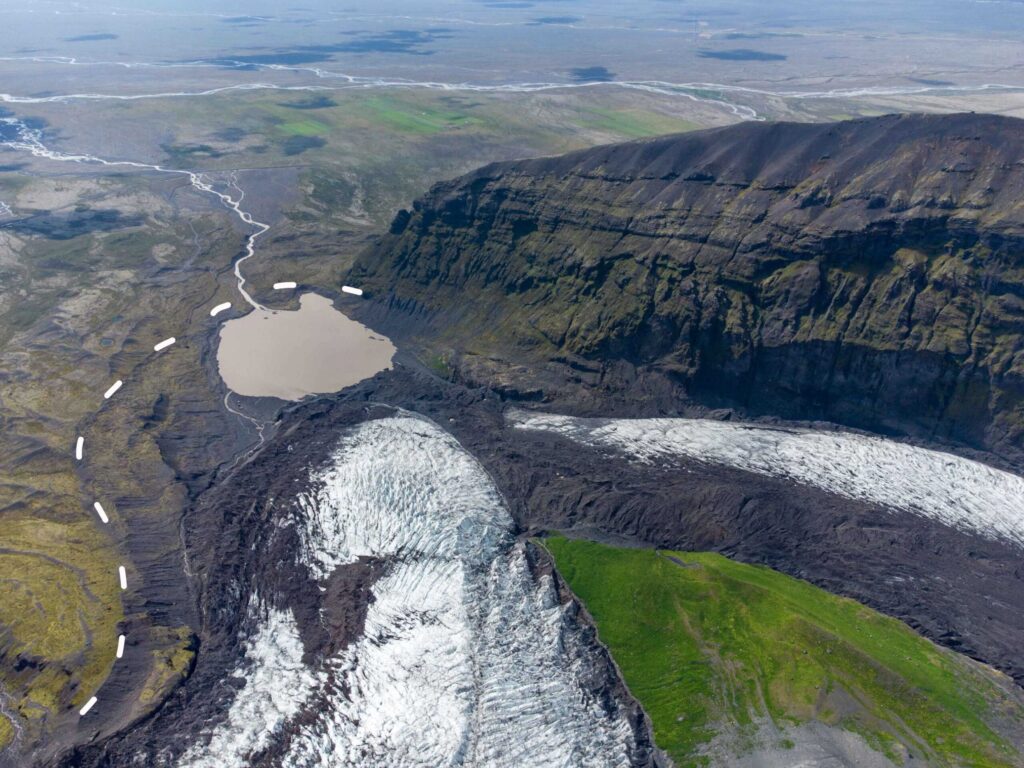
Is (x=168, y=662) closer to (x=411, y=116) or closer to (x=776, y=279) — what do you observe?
(x=776, y=279)

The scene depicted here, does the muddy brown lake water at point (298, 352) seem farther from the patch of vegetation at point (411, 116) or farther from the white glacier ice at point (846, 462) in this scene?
the patch of vegetation at point (411, 116)

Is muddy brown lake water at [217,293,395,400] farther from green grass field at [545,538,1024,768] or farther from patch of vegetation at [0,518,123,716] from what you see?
green grass field at [545,538,1024,768]

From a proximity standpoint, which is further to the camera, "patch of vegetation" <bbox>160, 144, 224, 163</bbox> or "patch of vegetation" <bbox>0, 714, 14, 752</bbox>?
"patch of vegetation" <bbox>160, 144, 224, 163</bbox>

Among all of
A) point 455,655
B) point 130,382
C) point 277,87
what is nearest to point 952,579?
point 455,655

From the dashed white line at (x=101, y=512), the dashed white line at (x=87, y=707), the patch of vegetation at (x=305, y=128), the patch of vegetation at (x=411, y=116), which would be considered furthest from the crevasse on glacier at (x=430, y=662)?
the patch of vegetation at (x=411, y=116)

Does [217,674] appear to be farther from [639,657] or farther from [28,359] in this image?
[28,359]

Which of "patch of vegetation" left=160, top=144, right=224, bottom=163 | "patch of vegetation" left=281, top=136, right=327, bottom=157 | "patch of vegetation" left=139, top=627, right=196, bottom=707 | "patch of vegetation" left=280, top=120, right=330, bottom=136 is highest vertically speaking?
"patch of vegetation" left=280, top=120, right=330, bottom=136

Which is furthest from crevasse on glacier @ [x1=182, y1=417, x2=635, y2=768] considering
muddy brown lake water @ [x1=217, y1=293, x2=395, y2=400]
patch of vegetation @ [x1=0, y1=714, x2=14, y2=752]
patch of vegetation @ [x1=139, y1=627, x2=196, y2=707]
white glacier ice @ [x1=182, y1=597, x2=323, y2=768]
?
muddy brown lake water @ [x1=217, y1=293, x2=395, y2=400]

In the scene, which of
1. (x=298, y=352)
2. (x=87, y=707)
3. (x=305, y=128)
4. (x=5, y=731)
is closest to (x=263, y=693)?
(x=87, y=707)
